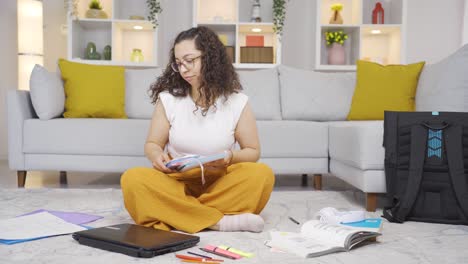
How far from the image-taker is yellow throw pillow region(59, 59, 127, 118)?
3689 millimetres

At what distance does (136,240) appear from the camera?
1.76 meters

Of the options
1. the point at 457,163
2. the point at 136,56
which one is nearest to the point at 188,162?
the point at 457,163

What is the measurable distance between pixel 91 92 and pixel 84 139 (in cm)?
48

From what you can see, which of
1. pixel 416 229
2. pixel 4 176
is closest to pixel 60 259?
pixel 416 229

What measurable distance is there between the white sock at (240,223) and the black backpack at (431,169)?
72 centimetres

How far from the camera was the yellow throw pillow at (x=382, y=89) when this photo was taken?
3670 mm

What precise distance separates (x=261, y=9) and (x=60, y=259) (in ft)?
14.1

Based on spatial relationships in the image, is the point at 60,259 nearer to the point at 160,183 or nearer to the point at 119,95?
the point at 160,183

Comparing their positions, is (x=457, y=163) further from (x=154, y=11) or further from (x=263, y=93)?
(x=154, y=11)

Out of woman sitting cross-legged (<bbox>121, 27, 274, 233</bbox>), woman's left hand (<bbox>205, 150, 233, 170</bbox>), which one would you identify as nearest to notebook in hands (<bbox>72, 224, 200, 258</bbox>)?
woman sitting cross-legged (<bbox>121, 27, 274, 233</bbox>)

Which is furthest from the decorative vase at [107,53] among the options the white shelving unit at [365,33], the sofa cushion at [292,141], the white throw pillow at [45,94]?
the sofa cushion at [292,141]

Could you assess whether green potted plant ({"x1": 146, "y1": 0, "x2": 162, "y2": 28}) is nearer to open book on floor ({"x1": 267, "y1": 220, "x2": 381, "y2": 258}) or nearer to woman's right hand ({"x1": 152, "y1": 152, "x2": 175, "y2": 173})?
woman's right hand ({"x1": 152, "y1": 152, "x2": 175, "y2": 173})

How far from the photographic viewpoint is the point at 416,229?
2.24 metres

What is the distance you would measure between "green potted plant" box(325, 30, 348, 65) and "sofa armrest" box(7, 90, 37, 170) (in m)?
3.09
